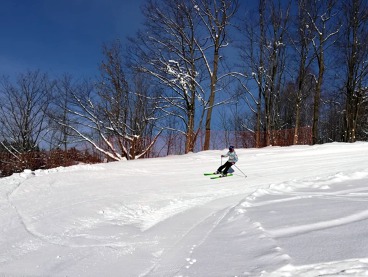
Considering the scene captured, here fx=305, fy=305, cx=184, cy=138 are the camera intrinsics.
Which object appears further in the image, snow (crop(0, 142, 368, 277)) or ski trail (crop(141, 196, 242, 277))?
ski trail (crop(141, 196, 242, 277))

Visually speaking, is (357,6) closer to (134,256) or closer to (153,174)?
(153,174)

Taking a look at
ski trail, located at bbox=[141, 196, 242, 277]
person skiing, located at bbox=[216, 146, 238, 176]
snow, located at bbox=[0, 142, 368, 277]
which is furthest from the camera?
person skiing, located at bbox=[216, 146, 238, 176]

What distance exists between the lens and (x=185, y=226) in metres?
5.54

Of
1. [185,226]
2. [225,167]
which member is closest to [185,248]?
[185,226]

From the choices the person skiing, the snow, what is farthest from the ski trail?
the person skiing

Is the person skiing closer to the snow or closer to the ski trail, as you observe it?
the snow

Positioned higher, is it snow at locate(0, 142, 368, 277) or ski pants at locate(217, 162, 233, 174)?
ski pants at locate(217, 162, 233, 174)

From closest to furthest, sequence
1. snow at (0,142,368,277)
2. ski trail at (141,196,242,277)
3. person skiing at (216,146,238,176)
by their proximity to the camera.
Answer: snow at (0,142,368,277) < ski trail at (141,196,242,277) < person skiing at (216,146,238,176)

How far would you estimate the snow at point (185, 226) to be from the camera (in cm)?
341

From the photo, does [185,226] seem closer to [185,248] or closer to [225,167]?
[185,248]

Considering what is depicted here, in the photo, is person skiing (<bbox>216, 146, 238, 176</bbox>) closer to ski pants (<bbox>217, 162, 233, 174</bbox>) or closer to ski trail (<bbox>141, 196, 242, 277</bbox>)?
ski pants (<bbox>217, 162, 233, 174</bbox>)

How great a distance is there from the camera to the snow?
3.41 m

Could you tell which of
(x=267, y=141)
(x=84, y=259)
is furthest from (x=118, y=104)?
(x=84, y=259)

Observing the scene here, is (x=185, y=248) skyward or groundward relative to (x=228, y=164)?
groundward
